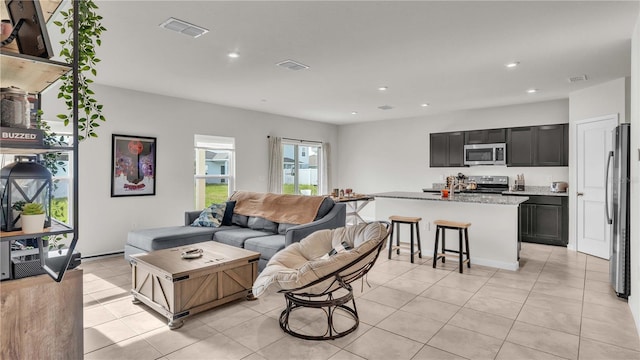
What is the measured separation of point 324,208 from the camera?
4.78m

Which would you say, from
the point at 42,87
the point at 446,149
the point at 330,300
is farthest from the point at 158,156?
the point at 446,149

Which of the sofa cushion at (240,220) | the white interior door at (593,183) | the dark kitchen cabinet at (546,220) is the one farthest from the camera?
the dark kitchen cabinet at (546,220)

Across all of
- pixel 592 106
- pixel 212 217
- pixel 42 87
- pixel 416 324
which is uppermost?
pixel 592 106

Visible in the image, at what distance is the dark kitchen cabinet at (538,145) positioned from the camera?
621 cm

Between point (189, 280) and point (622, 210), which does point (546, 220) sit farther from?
point (189, 280)

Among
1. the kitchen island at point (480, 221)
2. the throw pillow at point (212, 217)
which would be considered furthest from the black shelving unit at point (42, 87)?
the kitchen island at point (480, 221)

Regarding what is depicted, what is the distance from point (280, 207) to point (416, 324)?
266cm

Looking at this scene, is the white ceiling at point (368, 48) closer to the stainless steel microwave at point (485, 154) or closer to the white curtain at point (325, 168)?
the stainless steel microwave at point (485, 154)

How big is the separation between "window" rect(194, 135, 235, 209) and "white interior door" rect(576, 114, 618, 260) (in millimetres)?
6011

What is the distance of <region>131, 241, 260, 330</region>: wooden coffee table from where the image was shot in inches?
116

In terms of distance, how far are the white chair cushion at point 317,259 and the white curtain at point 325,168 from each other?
18.7ft

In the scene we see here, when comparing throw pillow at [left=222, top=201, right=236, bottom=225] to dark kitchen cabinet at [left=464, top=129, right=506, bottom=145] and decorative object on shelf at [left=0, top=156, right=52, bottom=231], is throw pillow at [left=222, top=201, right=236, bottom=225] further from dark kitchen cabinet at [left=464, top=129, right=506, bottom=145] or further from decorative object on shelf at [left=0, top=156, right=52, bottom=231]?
dark kitchen cabinet at [left=464, top=129, right=506, bottom=145]

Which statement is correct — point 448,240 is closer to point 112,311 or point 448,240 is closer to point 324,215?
point 324,215

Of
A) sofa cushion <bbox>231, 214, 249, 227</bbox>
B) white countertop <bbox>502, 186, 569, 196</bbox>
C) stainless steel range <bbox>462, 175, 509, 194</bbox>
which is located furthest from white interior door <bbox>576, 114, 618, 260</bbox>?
sofa cushion <bbox>231, 214, 249, 227</bbox>
